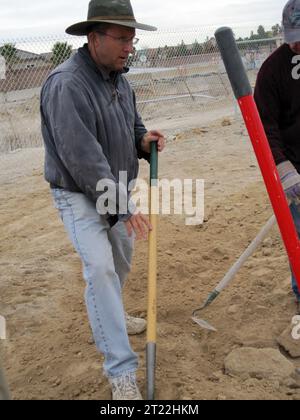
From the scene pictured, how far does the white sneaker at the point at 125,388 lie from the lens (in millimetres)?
2354

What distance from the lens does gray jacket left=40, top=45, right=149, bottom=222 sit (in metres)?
2.28

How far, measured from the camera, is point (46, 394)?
8.77 feet

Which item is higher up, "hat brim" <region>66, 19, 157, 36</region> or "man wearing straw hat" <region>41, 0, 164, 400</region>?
"hat brim" <region>66, 19, 157, 36</region>

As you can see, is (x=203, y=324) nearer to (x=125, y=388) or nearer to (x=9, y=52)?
(x=125, y=388)

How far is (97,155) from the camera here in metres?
2.31

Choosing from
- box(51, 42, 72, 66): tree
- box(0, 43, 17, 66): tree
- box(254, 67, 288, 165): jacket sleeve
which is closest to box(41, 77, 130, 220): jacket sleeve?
box(254, 67, 288, 165): jacket sleeve

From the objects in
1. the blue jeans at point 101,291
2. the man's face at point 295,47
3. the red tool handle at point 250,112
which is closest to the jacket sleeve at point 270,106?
the man's face at point 295,47

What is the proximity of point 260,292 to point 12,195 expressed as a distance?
14.0 ft

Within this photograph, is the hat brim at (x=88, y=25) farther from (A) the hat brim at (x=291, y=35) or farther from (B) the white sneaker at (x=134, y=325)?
(B) the white sneaker at (x=134, y=325)

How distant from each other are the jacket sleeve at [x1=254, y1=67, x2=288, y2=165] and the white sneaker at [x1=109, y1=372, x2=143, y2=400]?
57.6 inches

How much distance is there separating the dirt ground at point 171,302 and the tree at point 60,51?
186 inches

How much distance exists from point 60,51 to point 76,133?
28.4 ft

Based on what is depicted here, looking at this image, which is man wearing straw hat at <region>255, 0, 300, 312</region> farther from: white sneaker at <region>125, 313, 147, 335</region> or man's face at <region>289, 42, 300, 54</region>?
white sneaker at <region>125, 313, 147, 335</region>
